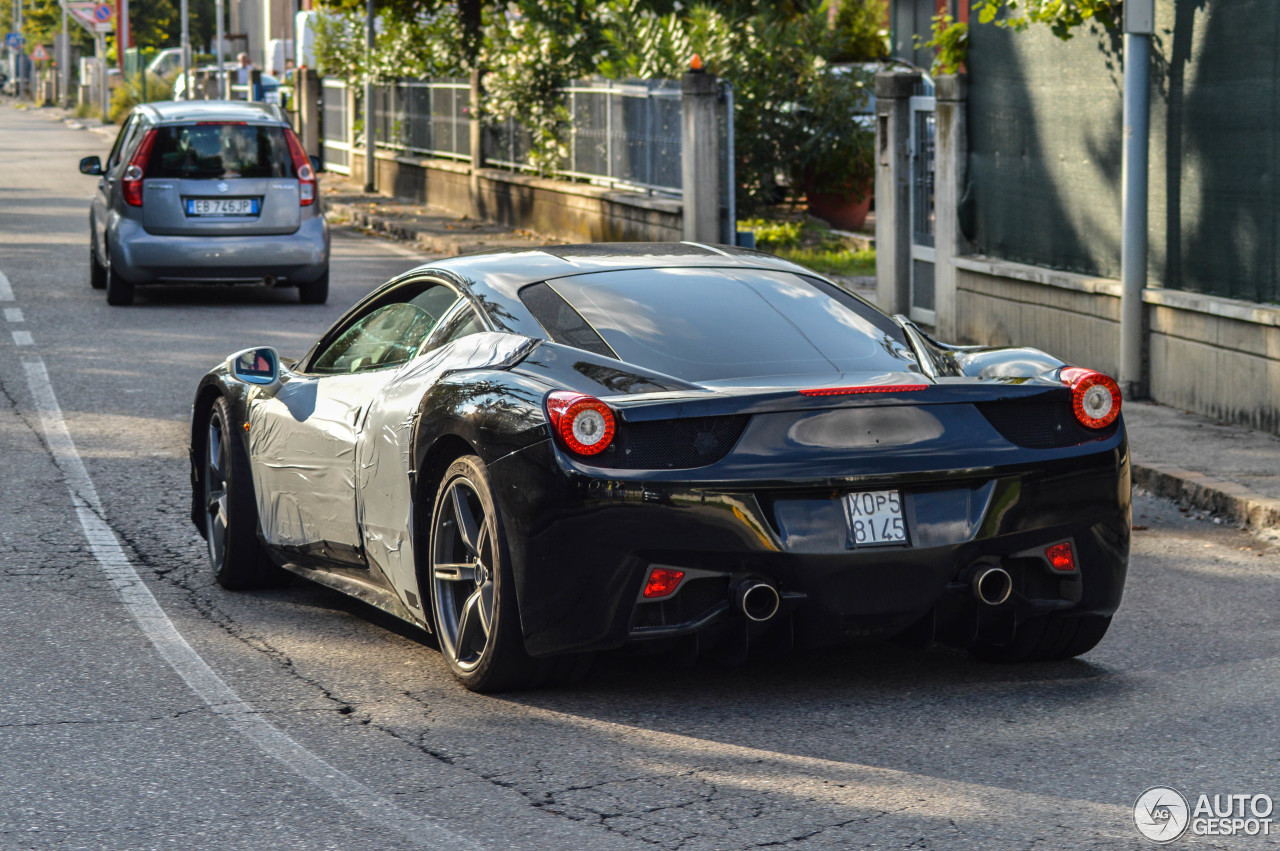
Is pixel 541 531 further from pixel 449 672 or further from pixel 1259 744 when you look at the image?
pixel 1259 744

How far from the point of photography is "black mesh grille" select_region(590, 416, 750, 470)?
510 centimetres

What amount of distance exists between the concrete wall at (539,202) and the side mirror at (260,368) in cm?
1289

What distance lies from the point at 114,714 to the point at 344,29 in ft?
104

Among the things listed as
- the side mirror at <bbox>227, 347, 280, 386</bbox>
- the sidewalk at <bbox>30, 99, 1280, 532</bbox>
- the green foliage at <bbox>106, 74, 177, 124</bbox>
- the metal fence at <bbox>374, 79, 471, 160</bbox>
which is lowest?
the sidewalk at <bbox>30, 99, 1280, 532</bbox>

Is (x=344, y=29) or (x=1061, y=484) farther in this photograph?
(x=344, y=29)

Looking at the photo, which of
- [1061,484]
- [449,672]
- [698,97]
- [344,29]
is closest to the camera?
[1061,484]

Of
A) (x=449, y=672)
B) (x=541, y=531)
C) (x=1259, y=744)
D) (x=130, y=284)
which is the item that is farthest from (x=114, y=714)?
(x=130, y=284)

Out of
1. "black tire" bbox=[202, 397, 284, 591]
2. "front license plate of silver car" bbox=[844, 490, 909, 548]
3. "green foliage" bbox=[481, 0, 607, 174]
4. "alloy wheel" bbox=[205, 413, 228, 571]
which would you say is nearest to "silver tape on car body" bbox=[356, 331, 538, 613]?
"black tire" bbox=[202, 397, 284, 591]

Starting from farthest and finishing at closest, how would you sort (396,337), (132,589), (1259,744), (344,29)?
(344,29) → (132,589) → (396,337) → (1259,744)

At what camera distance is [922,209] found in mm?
15375

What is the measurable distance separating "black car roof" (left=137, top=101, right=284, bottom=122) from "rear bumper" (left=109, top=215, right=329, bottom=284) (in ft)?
3.27

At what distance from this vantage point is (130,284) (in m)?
16.7

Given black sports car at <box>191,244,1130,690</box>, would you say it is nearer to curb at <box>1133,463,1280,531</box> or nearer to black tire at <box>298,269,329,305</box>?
curb at <box>1133,463,1280,531</box>

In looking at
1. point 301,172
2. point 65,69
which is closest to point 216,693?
point 301,172
